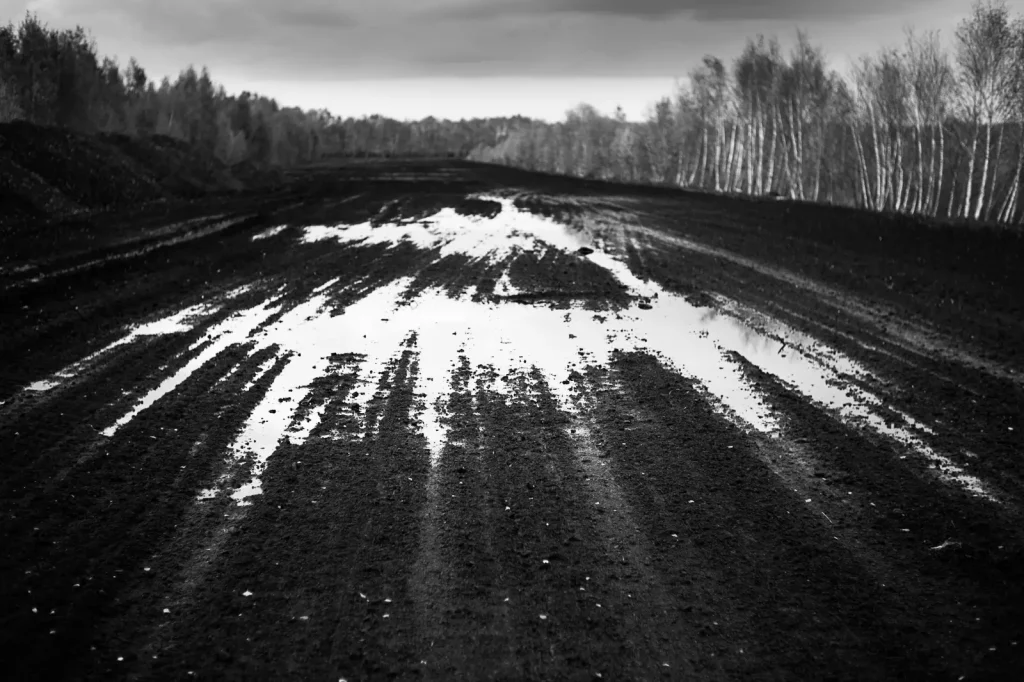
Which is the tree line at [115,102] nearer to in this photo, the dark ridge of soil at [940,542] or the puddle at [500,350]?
the puddle at [500,350]

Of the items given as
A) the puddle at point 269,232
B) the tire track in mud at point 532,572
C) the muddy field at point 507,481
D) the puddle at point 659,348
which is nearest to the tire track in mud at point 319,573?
the muddy field at point 507,481

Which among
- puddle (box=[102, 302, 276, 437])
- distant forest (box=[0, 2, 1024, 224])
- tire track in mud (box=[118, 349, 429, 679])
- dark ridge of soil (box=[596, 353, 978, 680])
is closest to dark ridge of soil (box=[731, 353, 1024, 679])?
dark ridge of soil (box=[596, 353, 978, 680])

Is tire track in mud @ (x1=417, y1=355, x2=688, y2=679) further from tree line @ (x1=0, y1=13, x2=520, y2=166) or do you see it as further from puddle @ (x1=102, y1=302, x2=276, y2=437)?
tree line @ (x1=0, y1=13, x2=520, y2=166)

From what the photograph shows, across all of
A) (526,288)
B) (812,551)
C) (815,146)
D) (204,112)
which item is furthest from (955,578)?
(204,112)

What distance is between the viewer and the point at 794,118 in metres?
48.2

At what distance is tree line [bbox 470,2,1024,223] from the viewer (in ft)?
93.5

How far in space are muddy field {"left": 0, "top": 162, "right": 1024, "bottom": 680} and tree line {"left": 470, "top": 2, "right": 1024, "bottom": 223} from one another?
73.3 feet

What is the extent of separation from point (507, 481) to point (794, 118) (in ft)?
163

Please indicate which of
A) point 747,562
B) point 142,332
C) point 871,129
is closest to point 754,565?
point 747,562

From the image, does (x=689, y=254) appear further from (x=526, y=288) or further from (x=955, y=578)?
(x=955, y=578)

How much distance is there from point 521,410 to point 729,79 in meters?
53.1

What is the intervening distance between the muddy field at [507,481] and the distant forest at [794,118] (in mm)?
23095

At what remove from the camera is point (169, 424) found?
5855 millimetres

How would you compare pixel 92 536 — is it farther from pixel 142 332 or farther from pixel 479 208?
pixel 479 208
